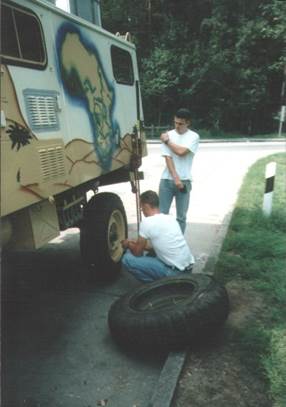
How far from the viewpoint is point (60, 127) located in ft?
12.2

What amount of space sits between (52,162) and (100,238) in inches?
56.8

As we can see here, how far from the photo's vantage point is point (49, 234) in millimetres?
3691

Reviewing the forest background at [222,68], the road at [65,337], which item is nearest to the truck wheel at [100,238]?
the road at [65,337]

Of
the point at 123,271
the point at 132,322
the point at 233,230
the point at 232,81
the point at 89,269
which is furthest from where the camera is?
the point at 232,81

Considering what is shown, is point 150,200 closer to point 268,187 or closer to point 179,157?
point 179,157

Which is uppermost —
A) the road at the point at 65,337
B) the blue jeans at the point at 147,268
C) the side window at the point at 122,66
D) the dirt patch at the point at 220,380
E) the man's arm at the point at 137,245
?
the side window at the point at 122,66

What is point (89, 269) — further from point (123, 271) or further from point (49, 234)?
point (49, 234)

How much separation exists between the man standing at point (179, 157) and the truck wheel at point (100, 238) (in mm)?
744

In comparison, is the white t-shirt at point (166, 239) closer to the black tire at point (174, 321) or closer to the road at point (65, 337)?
the black tire at point (174, 321)

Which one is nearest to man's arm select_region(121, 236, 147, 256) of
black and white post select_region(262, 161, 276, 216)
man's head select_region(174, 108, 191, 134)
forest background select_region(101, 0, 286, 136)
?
man's head select_region(174, 108, 191, 134)

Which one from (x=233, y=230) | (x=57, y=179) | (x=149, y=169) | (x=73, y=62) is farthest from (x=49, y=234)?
(x=149, y=169)

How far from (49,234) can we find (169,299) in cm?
120

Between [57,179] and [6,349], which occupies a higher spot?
[57,179]

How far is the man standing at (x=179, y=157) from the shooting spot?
17.3ft
